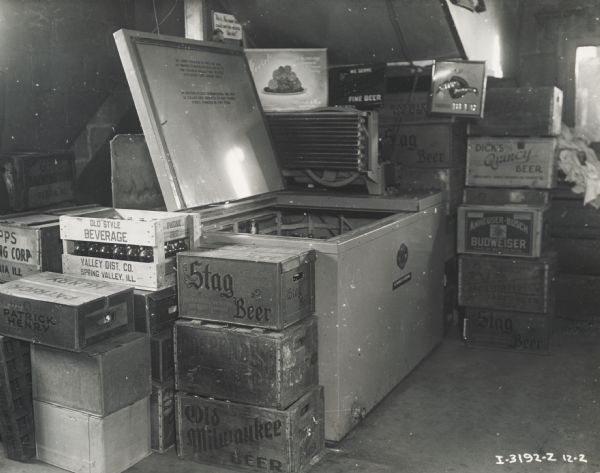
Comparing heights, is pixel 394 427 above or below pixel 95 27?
below

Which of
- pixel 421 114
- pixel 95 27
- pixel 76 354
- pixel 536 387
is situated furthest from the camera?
pixel 421 114

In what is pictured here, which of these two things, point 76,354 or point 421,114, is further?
point 421,114

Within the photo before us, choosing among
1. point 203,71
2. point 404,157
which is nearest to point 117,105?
point 203,71

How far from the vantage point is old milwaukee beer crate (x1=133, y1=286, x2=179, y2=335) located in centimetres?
292

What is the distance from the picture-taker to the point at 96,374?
8.82 feet

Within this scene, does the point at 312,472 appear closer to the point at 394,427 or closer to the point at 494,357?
the point at 394,427

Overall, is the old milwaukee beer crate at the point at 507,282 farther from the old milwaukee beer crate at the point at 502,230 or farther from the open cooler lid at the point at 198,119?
the open cooler lid at the point at 198,119

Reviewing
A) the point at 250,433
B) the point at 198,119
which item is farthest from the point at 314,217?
the point at 250,433

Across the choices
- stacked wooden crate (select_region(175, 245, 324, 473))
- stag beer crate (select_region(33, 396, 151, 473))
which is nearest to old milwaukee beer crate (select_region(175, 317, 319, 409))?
stacked wooden crate (select_region(175, 245, 324, 473))

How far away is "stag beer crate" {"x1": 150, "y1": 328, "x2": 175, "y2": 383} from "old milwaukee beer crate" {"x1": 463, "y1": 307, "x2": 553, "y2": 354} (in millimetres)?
2008

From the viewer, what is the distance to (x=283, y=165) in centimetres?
414

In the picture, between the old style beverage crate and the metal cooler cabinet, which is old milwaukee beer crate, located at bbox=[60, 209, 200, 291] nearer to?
the metal cooler cabinet

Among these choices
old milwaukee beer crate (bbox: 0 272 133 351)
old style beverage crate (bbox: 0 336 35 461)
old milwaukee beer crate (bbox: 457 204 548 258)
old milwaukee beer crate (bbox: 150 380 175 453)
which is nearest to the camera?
old milwaukee beer crate (bbox: 0 272 133 351)

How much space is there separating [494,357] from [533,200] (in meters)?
0.96
